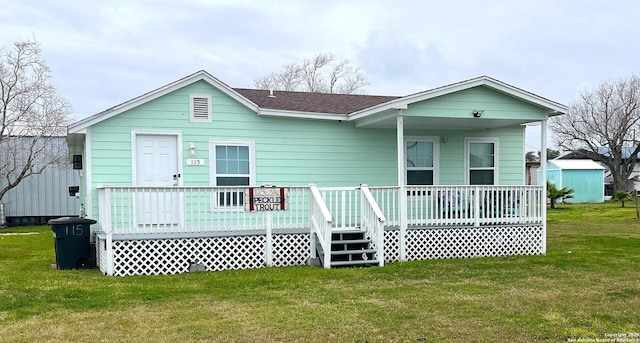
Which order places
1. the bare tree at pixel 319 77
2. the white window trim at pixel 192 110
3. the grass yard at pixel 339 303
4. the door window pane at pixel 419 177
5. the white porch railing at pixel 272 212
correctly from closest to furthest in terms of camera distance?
the grass yard at pixel 339 303 → the white porch railing at pixel 272 212 → the white window trim at pixel 192 110 → the door window pane at pixel 419 177 → the bare tree at pixel 319 77

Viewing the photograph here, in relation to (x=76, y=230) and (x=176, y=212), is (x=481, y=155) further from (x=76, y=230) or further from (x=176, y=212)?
(x=76, y=230)

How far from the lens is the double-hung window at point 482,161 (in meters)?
12.5

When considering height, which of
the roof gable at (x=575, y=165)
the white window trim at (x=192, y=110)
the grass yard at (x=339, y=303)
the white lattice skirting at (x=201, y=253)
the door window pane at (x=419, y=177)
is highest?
the white window trim at (x=192, y=110)

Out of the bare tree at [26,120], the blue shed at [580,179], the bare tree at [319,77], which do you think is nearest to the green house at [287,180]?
the bare tree at [26,120]

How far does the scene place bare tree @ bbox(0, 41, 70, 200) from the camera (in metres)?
20.1

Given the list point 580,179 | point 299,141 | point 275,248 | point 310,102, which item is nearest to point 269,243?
point 275,248

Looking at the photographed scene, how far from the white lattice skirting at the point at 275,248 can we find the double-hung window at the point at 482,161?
1.85 metres

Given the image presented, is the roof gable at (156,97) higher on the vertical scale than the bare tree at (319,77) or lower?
lower

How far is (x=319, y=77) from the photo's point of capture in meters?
38.9

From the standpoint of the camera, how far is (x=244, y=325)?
5562 millimetres

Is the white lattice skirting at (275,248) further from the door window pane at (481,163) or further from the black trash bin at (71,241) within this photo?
the door window pane at (481,163)

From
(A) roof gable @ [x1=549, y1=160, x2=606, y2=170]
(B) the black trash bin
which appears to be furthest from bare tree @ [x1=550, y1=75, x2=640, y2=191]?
(B) the black trash bin

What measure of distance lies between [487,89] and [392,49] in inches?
834

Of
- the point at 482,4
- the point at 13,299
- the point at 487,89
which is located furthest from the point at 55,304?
the point at 482,4
